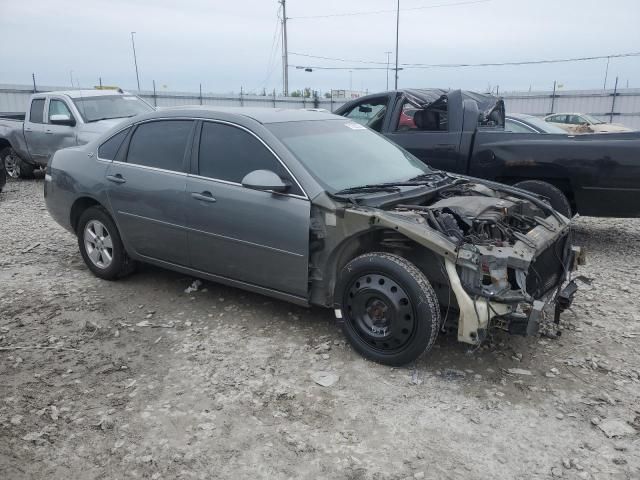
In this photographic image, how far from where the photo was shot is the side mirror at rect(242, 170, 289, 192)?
383 centimetres

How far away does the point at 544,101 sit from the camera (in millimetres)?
26766

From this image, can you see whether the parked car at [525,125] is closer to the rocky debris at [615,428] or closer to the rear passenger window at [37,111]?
the rocky debris at [615,428]

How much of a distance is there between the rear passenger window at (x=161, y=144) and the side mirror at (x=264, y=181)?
950 mm

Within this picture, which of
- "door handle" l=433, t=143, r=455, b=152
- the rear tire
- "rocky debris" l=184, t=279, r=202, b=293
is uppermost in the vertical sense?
"door handle" l=433, t=143, r=455, b=152

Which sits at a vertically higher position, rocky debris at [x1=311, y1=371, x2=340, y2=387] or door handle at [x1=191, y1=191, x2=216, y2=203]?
door handle at [x1=191, y1=191, x2=216, y2=203]

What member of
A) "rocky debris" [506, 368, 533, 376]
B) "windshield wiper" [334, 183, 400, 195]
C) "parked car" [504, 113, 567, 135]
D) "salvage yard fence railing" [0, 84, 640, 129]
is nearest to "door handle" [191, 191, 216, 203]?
"windshield wiper" [334, 183, 400, 195]

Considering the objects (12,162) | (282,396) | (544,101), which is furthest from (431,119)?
(544,101)

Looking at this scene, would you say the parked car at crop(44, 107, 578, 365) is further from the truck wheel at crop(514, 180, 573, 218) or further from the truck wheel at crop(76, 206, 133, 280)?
the truck wheel at crop(514, 180, 573, 218)

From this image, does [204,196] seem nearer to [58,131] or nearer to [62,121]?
[62,121]

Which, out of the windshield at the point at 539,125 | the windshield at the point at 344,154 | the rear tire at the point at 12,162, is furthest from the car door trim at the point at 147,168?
the rear tire at the point at 12,162

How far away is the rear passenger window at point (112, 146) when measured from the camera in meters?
5.05

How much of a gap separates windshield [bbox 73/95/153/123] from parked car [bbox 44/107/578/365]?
5.93m

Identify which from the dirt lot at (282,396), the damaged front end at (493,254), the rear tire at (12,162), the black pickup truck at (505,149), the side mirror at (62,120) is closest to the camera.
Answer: the dirt lot at (282,396)

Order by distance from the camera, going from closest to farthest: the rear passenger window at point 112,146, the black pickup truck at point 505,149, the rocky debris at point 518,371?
the rocky debris at point 518,371
the rear passenger window at point 112,146
the black pickup truck at point 505,149
